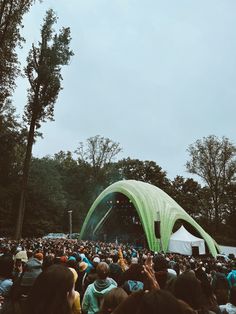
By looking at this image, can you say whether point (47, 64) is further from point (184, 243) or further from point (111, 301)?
point (111, 301)

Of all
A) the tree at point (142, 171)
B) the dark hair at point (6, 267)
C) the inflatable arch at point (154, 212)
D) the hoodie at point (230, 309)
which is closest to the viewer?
the hoodie at point (230, 309)

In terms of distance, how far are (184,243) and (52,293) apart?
2335cm

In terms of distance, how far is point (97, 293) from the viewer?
14.6 feet

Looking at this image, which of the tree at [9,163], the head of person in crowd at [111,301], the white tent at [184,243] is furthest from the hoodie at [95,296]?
the tree at [9,163]

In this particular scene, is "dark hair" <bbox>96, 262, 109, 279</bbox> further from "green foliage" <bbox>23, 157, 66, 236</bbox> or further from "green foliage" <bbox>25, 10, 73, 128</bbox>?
"green foliage" <bbox>23, 157, 66, 236</bbox>

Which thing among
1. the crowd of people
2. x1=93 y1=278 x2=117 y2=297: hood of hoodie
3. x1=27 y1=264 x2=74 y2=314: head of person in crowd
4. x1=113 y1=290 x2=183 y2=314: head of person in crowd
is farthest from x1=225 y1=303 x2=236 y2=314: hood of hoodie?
x1=113 y1=290 x2=183 y2=314: head of person in crowd

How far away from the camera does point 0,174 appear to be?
39.4 meters

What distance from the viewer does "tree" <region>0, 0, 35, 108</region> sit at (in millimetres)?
17094

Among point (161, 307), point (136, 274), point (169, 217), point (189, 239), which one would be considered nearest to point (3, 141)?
point (169, 217)

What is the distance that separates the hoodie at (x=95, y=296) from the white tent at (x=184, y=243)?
19.8 m

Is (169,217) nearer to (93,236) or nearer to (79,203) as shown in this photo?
(93,236)

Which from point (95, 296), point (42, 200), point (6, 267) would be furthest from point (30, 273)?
point (42, 200)

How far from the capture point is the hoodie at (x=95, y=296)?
4.38m

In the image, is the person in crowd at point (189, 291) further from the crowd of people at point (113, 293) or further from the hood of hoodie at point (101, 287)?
the hood of hoodie at point (101, 287)
